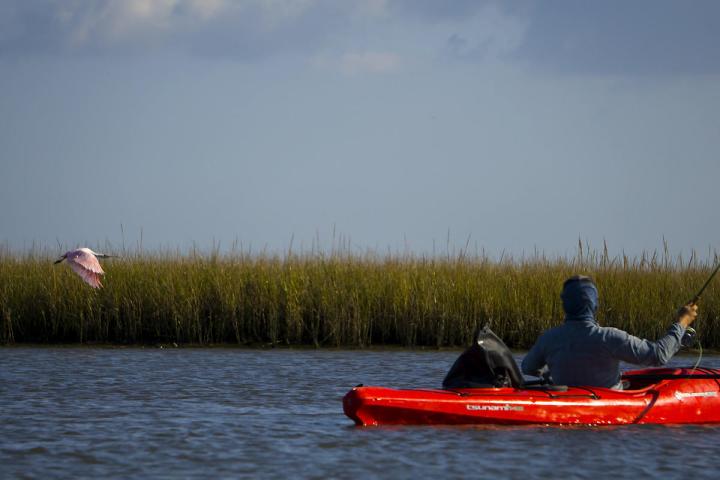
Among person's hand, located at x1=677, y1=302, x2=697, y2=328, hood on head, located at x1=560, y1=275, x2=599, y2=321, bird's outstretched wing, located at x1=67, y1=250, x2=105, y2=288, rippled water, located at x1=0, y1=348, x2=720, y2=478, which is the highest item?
bird's outstretched wing, located at x1=67, y1=250, x2=105, y2=288

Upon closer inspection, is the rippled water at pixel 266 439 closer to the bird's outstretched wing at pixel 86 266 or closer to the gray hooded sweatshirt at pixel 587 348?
the gray hooded sweatshirt at pixel 587 348

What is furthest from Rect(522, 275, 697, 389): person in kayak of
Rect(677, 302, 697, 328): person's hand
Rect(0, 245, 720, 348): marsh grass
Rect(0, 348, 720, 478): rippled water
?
Rect(0, 245, 720, 348): marsh grass

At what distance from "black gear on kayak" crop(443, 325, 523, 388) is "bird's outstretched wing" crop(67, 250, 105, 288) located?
666 centimetres

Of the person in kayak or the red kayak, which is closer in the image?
the person in kayak

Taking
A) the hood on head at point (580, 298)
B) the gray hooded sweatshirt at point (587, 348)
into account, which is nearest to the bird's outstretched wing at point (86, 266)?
the gray hooded sweatshirt at point (587, 348)

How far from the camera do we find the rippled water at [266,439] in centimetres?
677

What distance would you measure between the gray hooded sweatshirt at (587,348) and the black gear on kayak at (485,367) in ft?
0.42

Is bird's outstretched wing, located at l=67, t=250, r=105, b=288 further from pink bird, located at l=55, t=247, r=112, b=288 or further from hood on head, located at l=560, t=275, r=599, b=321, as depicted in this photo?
hood on head, located at l=560, t=275, r=599, b=321

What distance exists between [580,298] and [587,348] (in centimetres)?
35

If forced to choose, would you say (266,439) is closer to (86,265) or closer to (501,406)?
(501,406)

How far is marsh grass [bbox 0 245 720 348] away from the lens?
1368 cm

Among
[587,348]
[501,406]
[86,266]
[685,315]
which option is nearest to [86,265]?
[86,266]

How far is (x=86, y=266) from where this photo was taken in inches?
539

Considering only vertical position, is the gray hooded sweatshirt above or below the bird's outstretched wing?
below
